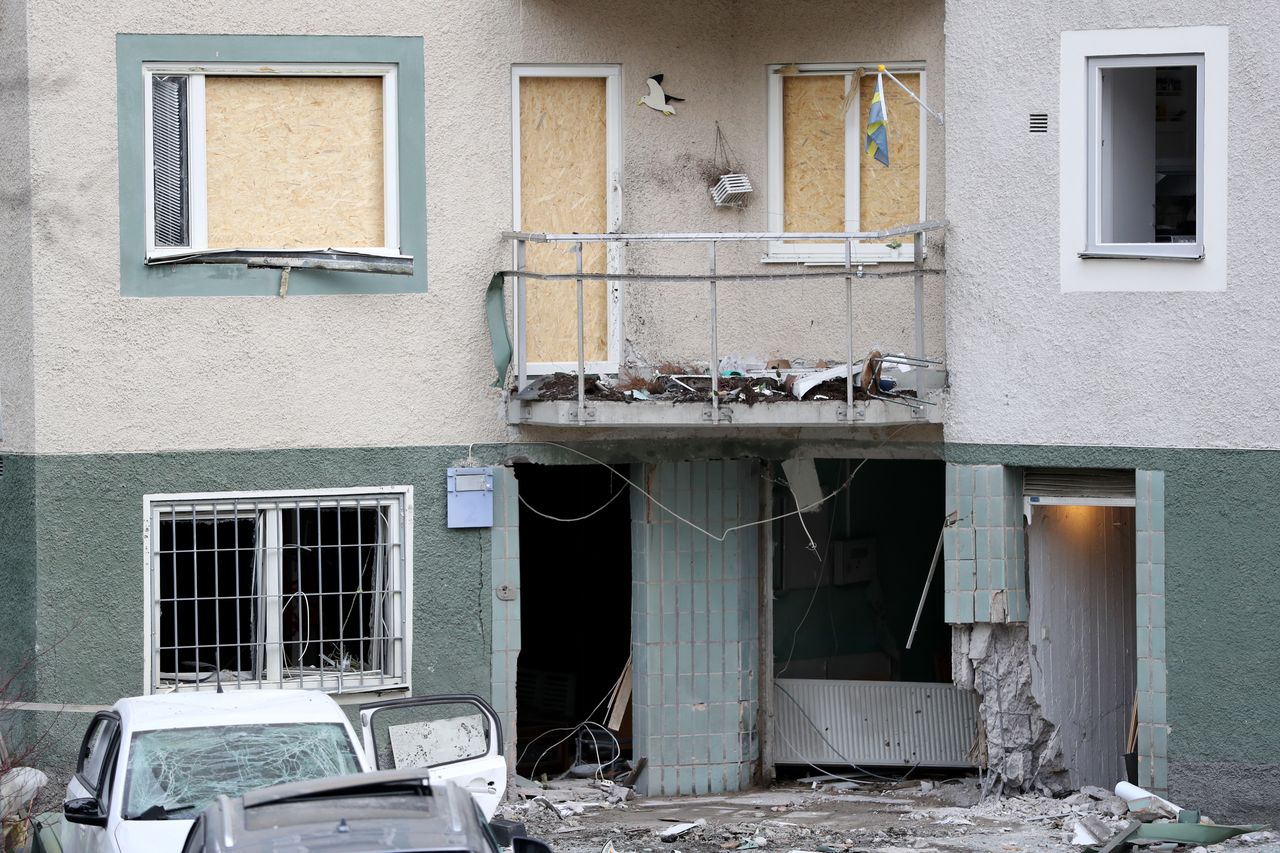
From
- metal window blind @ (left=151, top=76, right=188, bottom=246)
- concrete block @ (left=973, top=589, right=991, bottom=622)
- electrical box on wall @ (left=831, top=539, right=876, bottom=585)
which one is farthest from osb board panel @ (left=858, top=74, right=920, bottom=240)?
metal window blind @ (left=151, top=76, right=188, bottom=246)

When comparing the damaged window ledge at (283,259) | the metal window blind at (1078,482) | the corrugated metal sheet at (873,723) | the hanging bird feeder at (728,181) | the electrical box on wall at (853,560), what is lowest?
the corrugated metal sheet at (873,723)

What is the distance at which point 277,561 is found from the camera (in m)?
10.9

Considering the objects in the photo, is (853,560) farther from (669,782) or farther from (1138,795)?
(1138,795)

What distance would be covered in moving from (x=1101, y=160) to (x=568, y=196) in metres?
3.66

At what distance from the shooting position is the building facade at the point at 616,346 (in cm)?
1009

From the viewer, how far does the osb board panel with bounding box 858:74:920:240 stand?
11.3m

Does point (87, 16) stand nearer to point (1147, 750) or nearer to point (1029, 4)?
A: point (1029, 4)

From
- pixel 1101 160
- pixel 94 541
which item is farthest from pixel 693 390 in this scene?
pixel 94 541

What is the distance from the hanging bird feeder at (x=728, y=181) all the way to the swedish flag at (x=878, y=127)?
3.53 ft

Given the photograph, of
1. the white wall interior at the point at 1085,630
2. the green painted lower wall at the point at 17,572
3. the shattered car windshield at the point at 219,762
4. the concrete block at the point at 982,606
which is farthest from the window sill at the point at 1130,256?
the green painted lower wall at the point at 17,572

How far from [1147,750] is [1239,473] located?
6.09 feet

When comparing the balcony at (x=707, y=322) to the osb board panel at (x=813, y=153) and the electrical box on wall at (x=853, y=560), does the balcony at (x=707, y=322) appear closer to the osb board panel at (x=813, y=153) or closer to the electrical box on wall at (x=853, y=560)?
the osb board panel at (x=813, y=153)

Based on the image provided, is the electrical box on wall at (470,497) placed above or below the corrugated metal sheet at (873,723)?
above

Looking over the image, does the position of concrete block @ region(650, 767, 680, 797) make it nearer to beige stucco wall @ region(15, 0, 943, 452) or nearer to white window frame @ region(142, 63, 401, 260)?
beige stucco wall @ region(15, 0, 943, 452)
